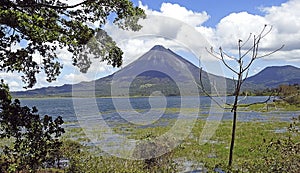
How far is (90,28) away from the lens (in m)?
9.91

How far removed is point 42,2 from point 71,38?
1.75 meters

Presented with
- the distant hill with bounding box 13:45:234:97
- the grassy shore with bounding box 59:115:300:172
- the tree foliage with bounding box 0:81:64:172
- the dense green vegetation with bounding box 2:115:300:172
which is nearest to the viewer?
the tree foliage with bounding box 0:81:64:172

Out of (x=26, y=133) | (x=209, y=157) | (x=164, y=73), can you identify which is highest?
(x=164, y=73)

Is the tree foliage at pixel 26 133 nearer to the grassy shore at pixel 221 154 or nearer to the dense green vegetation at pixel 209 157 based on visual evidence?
the dense green vegetation at pixel 209 157

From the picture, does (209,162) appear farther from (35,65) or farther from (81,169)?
(35,65)

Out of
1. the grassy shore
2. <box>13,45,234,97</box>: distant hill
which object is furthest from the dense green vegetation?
<box>13,45,234,97</box>: distant hill

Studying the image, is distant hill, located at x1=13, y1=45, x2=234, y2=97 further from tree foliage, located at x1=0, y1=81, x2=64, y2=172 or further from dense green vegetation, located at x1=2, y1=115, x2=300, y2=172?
tree foliage, located at x1=0, y1=81, x2=64, y2=172

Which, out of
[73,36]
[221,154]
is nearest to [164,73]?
[221,154]

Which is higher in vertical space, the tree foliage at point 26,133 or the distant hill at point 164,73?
the distant hill at point 164,73

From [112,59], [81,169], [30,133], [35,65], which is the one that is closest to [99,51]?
[112,59]

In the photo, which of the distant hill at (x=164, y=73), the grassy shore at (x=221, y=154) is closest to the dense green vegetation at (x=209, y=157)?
the grassy shore at (x=221, y=154)

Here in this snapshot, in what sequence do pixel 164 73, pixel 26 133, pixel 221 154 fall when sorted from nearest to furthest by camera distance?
1. pixel 26 133
2. pixel 221 154
3. pixel 164 73

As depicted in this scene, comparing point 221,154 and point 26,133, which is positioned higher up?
point 26,133

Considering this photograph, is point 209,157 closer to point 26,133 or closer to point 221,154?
point 221,154
